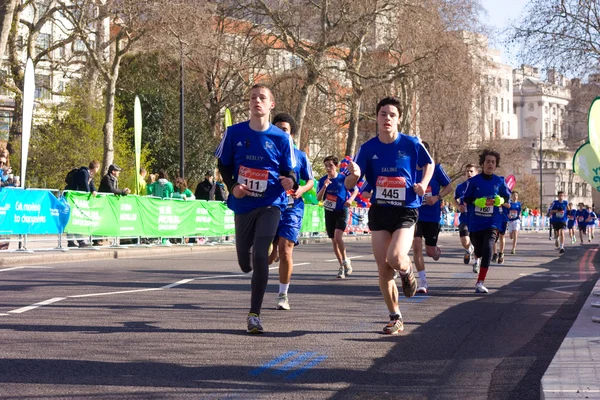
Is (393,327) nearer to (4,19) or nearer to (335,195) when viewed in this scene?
(335,195)

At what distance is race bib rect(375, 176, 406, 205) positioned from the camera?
9094 millimetres

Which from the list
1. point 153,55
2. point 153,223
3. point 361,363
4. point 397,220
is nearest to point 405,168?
point 397,220

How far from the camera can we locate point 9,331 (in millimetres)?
8445

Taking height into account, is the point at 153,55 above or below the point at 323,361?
above

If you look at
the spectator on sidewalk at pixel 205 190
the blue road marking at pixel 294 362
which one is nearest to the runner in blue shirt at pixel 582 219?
the spectator on sidewalk at pixel 205 190

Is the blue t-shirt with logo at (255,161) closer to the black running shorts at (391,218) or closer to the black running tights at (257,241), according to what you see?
the black running tights at (257,241)

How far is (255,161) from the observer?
905 cm

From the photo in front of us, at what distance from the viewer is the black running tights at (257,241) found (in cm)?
893

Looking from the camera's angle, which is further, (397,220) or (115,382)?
(397,220)

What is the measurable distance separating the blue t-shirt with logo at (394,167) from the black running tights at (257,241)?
2.90 feet

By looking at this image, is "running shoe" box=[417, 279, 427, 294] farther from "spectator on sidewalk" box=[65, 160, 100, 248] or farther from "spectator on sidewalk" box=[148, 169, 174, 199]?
"spectator on sidewalk" box=[148, 169, 174, 199]

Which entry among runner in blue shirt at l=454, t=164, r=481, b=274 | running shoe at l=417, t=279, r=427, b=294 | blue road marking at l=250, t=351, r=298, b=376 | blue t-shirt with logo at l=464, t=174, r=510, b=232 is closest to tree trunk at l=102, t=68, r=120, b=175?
runner in blue shirt at l=454, t=164, r=481, b=274

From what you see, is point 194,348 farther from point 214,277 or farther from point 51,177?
point 51,177

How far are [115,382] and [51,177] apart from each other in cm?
4359
